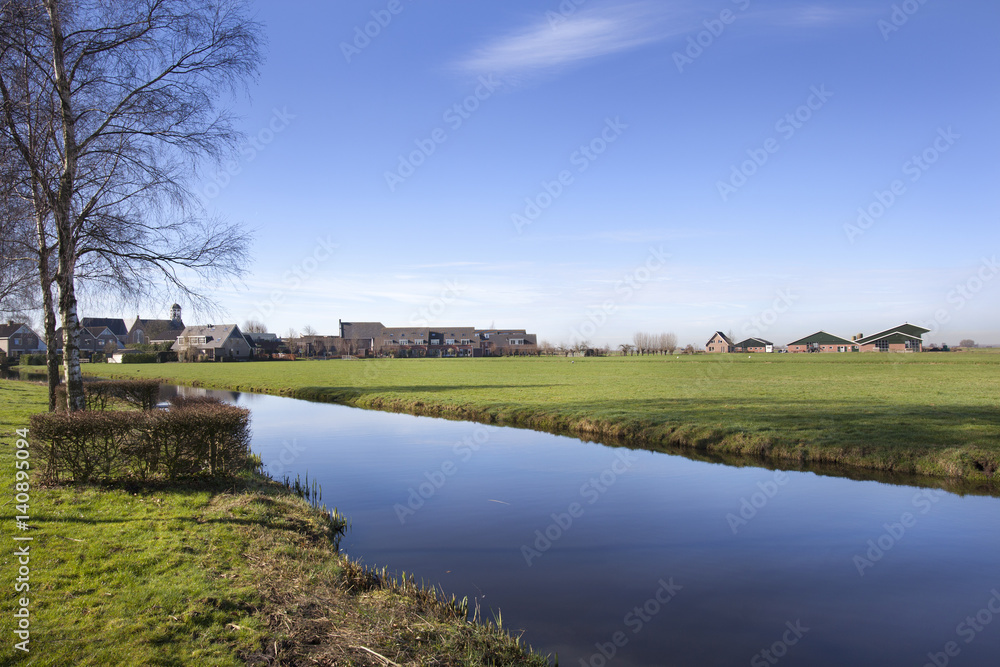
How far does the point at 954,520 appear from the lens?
10.9m

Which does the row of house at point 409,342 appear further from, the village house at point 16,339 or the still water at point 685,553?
the still water at point 685,553

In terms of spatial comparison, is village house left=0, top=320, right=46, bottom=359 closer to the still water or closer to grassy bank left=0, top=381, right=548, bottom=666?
the still water

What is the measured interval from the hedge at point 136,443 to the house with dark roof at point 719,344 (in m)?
147

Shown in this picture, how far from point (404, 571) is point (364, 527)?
2.37m

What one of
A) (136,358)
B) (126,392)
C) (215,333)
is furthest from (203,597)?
(215,333)

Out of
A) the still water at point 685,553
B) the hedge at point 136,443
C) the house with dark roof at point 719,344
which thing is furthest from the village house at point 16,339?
the house with dark roof at point 719,344

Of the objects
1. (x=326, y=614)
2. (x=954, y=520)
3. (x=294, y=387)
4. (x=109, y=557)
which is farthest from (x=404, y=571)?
(x=294, y=387)

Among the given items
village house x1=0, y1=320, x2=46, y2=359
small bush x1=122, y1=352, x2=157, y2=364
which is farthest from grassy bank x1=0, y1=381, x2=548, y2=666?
village house x1=0, y1=320, x2=46, y2=359

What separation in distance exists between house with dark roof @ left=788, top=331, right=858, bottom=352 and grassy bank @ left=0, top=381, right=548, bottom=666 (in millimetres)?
143528

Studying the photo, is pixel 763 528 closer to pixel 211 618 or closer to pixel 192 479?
pixel 211 618

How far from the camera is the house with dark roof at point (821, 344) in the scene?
131 meters

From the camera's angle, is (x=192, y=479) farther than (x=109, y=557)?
Yes

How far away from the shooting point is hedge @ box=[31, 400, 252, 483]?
948cm

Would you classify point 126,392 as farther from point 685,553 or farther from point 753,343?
point 753,343
